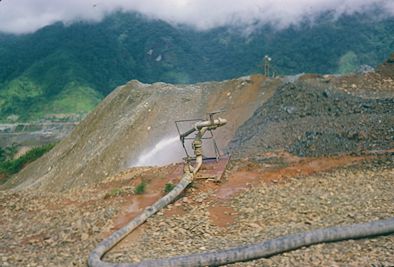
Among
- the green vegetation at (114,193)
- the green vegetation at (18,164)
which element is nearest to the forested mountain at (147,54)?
the green vegetation at (18,164)

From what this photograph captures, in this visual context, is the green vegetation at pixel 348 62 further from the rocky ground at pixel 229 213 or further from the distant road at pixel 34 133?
the rocky ground at pixel 229 213

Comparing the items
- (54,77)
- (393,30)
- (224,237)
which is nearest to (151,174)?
(224,237)

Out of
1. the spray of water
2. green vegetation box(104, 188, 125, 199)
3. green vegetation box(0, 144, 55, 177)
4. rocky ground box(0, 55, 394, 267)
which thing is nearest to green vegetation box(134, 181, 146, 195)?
rocky ground box(0, 55, 394, 267)

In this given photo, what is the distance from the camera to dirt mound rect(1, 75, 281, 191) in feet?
87.5

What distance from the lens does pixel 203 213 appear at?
15.0m

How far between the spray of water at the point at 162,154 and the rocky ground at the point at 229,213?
5.48m

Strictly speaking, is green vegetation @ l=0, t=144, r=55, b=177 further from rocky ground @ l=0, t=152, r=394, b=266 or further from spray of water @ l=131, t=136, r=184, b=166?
rocky ground @ l=0, t=152, r=394, b=266

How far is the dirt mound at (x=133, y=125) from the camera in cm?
2667

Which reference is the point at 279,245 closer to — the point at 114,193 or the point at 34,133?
the point at 114,193

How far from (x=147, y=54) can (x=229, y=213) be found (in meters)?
99.0

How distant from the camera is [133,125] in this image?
29.2 metres

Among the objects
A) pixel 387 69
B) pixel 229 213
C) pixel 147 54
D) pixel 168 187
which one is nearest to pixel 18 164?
pixel 168 187

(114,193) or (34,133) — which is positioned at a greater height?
(114,193)

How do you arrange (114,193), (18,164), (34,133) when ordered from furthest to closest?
(34,133) < (18,164) < (114,193)
